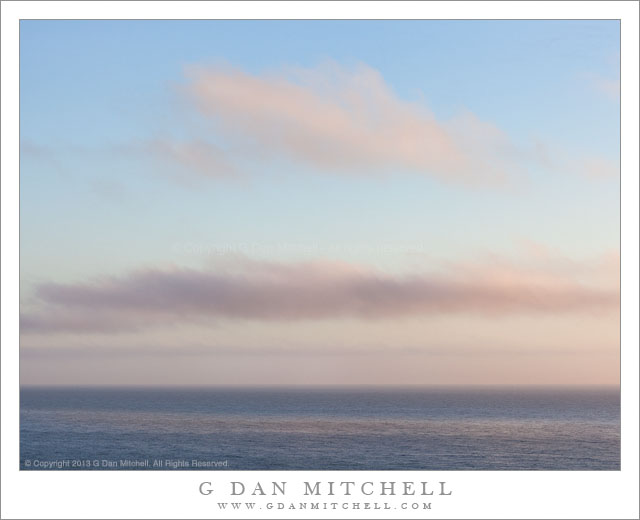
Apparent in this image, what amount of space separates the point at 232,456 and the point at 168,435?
34.1 feet

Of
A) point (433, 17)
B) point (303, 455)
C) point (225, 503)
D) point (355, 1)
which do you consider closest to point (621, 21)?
point (433, 17)

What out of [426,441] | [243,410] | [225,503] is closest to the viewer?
[225,503]

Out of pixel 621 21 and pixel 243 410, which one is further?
pixel 243 410

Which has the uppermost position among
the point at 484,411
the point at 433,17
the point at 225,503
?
the point at 433,17

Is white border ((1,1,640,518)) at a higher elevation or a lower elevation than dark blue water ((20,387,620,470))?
higher

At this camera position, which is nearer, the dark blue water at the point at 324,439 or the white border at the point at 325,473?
the white border at the point at 325,473

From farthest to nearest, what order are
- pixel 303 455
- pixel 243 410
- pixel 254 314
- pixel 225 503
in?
1. pixel 243 410
2. pixel 254 314
3. pixel 303 455
4. pixel 225 503

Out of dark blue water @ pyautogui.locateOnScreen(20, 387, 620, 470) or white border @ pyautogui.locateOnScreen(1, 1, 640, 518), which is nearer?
white border @ pyautogui.locateOnScreen(1, 1, 640, 518)

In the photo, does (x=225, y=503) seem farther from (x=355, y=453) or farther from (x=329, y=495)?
(x=355, y=453)

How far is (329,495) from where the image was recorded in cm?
1507

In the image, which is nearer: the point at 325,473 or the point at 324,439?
the point at 325,473

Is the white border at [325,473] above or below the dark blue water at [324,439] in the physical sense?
above

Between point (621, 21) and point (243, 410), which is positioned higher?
point (621, 21)

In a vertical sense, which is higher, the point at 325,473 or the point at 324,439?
the point at 325,473
